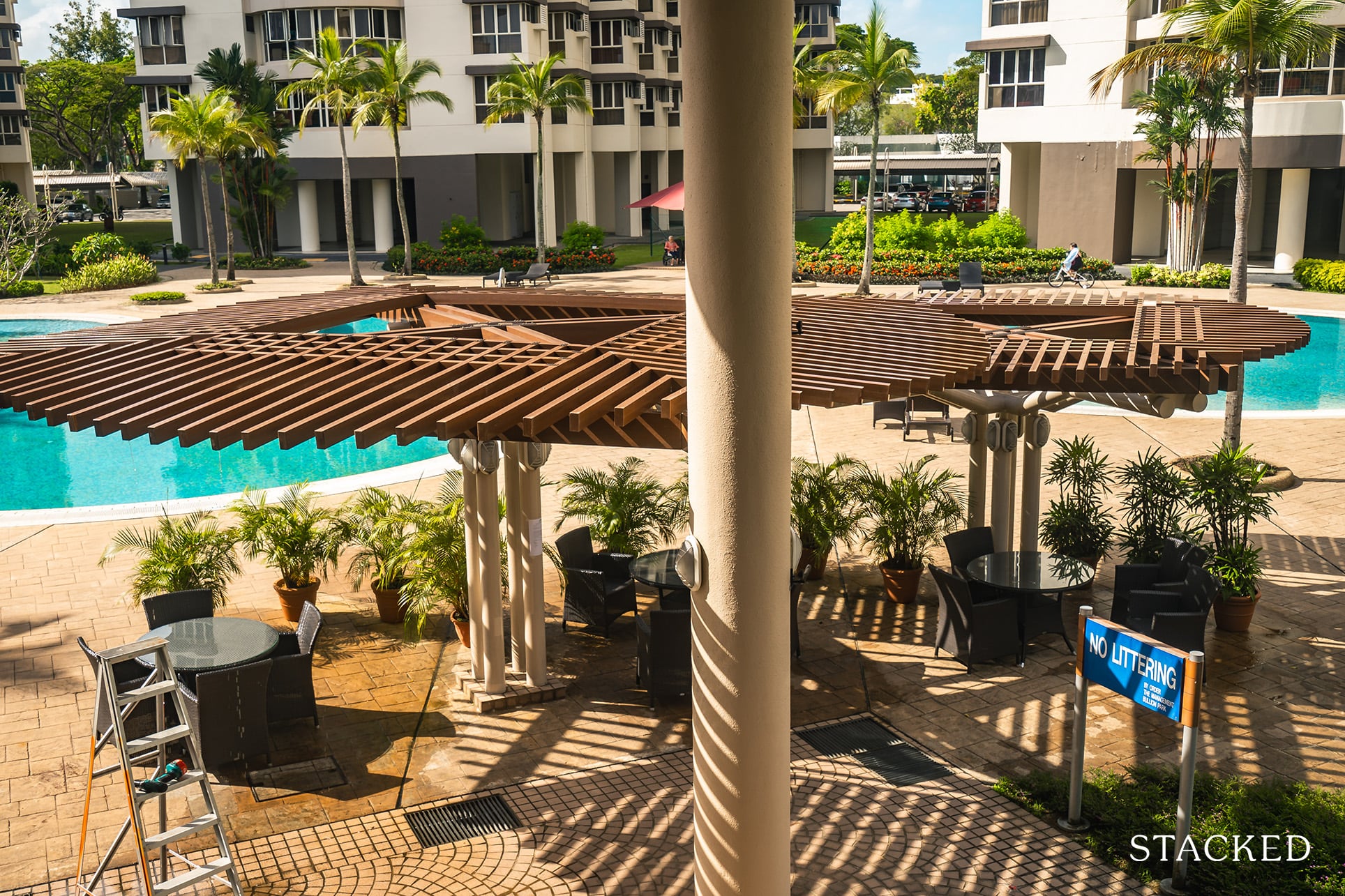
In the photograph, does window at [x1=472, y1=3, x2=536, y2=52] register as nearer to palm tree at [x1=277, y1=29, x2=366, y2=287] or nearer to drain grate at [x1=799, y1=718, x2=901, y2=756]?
palm tree at [x1=277, y1=29, x2=366, y2=287]

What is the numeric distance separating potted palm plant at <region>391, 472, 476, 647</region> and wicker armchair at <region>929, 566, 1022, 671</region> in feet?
13.4

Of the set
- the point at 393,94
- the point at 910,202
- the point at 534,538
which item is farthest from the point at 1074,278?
the point at 910,202

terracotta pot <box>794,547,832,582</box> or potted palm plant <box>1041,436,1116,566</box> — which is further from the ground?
potted palm plant <box>1041,436,1116,566</box>

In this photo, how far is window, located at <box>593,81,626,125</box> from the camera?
52.4 meters

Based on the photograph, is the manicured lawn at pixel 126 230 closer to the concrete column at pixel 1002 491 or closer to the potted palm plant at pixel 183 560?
the potted palm plant at pixel 183 560

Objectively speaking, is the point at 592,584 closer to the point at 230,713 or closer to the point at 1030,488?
the point at 230,713

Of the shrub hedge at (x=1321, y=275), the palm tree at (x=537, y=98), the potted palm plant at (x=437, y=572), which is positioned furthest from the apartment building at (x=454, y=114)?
the potted palm plant at (x=437, y=572)

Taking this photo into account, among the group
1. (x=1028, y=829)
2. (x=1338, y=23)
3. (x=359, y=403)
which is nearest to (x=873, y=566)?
(x=1028, y=829)

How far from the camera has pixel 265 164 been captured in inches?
1777

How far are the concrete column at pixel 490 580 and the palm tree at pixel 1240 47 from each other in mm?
9975

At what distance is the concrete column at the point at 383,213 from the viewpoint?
4859cm

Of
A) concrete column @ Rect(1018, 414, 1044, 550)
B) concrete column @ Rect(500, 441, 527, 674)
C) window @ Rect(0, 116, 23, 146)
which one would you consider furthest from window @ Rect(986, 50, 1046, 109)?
window @ Rect(0, 116, 23, 146)

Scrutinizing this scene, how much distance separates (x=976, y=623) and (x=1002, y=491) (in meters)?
1.75

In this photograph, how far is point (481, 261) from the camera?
41.1m
